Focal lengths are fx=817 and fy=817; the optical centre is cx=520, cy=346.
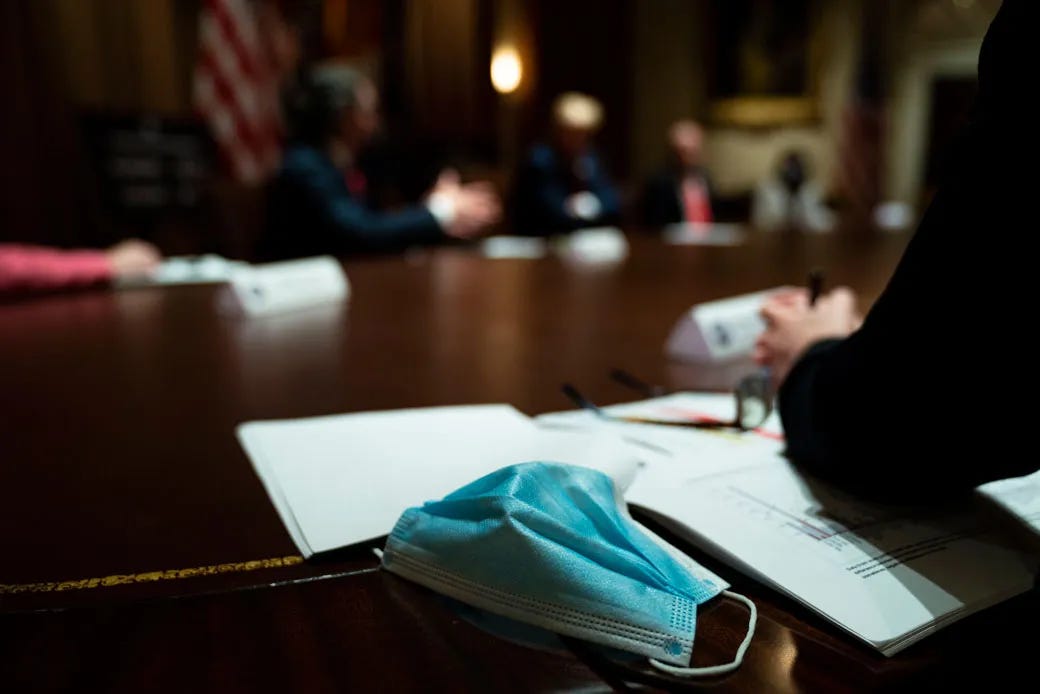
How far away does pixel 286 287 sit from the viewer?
146cm

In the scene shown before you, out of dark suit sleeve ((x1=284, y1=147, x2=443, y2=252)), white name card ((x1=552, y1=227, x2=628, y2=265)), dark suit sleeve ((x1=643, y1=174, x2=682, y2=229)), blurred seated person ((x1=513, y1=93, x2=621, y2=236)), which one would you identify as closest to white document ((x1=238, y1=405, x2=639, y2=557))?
white name card ((x1=552, y1=227, x2=628, y2=265))

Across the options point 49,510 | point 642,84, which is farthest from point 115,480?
point 642,84

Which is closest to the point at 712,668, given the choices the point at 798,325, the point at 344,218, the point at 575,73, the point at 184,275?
the point at 798,325

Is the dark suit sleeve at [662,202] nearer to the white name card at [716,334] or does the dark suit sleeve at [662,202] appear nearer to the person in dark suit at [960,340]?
the white name card at [716,334]

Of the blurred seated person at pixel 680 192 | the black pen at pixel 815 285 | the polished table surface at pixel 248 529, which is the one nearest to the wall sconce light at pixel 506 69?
the blurred seated person at pixel 680 192

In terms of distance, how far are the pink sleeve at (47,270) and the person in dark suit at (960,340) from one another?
1560mm

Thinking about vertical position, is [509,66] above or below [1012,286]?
above

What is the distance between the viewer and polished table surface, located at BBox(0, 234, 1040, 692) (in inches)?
16.5

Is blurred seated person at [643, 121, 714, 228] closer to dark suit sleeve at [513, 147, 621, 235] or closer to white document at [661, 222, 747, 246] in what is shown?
dark suit sleeve at [513, 147, 621, 235]

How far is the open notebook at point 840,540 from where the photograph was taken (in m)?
0.47

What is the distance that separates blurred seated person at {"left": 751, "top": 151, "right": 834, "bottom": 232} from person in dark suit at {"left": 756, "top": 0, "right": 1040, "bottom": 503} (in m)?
3.41

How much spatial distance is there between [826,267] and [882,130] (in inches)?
216

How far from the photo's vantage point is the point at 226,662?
418 mm

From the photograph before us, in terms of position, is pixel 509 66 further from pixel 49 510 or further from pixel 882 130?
pixel 49 510
